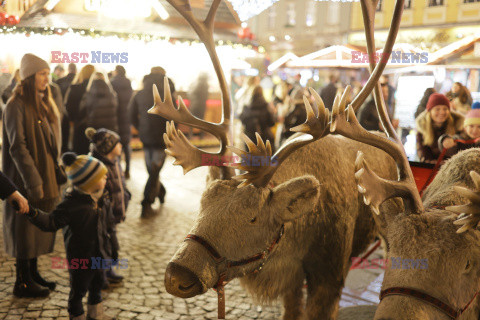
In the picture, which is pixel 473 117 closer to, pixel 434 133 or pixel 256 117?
pixel 434 133

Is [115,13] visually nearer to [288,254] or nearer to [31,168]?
[31,168]

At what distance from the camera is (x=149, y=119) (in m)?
6.66

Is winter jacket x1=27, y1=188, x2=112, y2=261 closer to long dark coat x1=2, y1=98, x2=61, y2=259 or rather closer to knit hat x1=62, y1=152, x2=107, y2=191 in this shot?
knit hat x1=62, y1=152, x2=107, y2=191

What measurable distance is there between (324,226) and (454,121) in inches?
106

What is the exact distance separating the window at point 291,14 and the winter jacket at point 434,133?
26.5 meters

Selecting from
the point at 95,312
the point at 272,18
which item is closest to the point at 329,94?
the point at 95,312

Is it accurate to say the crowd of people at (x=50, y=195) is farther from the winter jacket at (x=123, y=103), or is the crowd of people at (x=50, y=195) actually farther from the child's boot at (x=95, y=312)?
the winter jacket at (x=123, y=103)

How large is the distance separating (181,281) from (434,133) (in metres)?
3.40

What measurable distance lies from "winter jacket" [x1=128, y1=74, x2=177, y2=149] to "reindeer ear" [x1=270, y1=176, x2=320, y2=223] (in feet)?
14.4

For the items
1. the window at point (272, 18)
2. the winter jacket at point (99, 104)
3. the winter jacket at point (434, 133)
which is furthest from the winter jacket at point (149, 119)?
the window at point (272, 18)

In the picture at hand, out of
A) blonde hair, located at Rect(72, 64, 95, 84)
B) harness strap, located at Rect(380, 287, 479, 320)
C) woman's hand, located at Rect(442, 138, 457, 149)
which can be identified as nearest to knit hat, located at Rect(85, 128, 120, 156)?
blonde hair, located at Rect(72, 64, 95, 84)

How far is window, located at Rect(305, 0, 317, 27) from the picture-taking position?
2829 cm

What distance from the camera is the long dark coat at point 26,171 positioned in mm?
3736

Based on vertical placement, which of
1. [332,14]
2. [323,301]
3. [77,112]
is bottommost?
[323,301]
